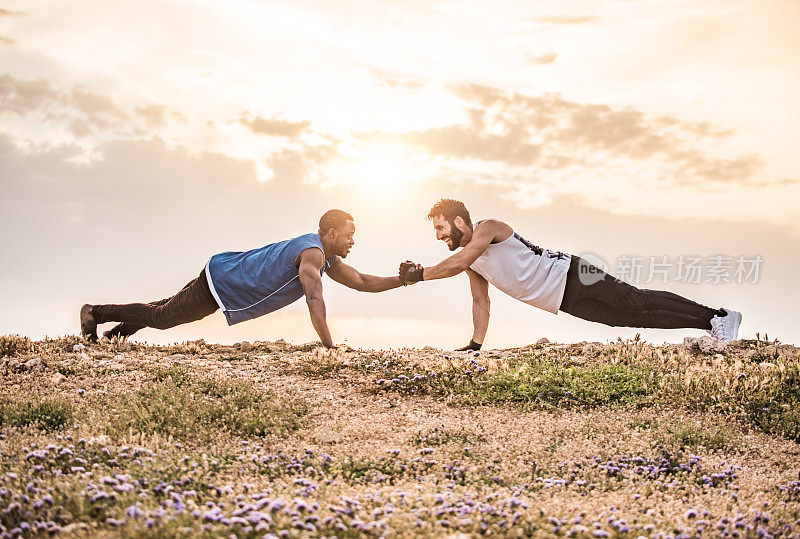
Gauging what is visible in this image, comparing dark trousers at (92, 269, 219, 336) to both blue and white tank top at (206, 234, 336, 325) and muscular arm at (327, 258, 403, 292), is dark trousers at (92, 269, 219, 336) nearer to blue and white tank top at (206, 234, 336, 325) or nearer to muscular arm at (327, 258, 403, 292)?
blue and white tank top at (206, 234, 336, 325)

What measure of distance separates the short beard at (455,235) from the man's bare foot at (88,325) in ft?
19.1

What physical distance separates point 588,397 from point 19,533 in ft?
21.0

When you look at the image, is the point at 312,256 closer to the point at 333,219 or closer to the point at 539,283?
the point at 333,219

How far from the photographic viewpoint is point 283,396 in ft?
28.5

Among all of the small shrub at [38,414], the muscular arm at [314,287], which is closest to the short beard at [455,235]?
the muscular arm at [314,287]

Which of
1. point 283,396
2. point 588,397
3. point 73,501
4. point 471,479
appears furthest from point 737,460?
point 73,501

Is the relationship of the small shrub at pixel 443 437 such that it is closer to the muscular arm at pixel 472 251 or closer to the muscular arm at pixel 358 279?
the muscular arm at pixel 472 251

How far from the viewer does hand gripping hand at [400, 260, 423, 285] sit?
1134 centimetres

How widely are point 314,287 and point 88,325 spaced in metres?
4.14

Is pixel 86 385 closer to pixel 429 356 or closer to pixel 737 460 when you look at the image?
pixel 429 356

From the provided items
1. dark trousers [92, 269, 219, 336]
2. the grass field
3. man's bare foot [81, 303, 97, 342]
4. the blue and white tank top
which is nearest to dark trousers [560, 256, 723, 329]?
the grass field

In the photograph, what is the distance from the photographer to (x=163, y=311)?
39.6 ft

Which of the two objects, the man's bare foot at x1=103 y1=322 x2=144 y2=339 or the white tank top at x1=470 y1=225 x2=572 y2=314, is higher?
the white tank top at x1=470 y1=225 x2=572 y2=314

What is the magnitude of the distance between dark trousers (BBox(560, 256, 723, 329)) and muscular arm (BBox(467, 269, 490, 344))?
3.97 feet
